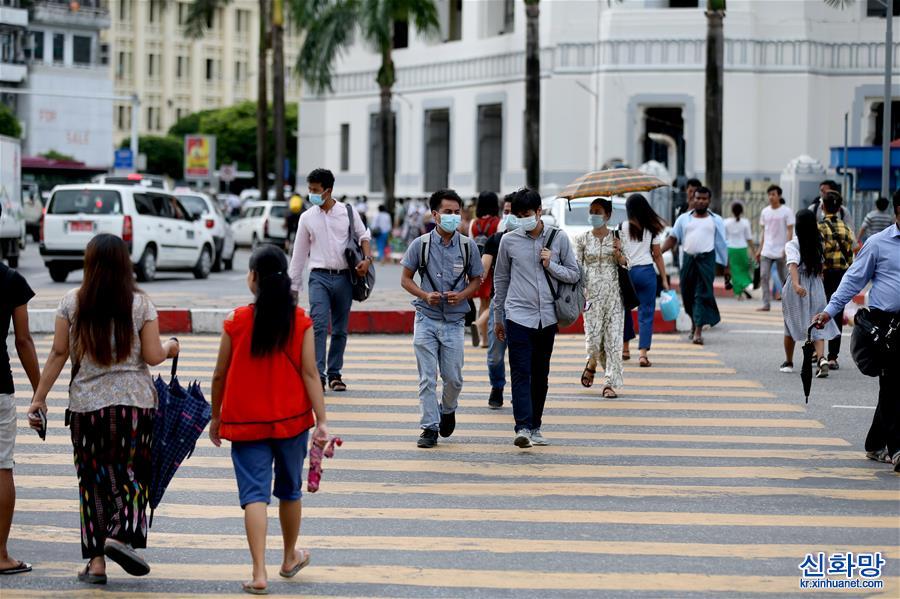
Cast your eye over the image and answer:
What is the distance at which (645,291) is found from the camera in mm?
15617

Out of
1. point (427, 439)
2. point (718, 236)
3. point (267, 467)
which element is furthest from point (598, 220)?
point (267, 467)

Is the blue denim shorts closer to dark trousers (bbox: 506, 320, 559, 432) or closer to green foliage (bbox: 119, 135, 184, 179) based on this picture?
dark trousers (bbox: 506, 320, 559, 432)

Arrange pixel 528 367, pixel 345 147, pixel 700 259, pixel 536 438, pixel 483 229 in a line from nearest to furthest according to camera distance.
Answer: pixel 528 367 → pixel 536 438 → pixel 483 229 → pixel 700 259 → pixel 345 147

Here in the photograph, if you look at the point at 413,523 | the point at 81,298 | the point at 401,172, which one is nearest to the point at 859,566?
the point at 413,523

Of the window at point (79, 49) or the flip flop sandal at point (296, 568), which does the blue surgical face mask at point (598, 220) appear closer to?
the flip flop sandal at point (296, 568)

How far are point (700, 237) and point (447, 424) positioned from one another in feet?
23.0

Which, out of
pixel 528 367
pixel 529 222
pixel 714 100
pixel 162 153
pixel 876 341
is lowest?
pixel 528 367

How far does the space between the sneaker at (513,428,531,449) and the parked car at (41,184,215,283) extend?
17.8 meters

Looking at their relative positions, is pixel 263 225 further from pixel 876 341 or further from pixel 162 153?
pixel 162 153

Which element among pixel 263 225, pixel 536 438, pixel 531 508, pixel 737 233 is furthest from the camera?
pixel 263 225

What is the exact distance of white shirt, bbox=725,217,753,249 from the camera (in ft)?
79.6

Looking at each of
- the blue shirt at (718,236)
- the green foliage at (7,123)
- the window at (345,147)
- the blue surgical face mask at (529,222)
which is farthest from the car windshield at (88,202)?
the green foliage at (7,123)

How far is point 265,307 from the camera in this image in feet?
23.4

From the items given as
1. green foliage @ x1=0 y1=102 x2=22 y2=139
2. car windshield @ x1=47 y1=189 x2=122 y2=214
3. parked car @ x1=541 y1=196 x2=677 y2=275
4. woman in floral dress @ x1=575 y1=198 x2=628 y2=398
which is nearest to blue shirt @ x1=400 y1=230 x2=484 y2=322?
woman in floral dress @ x1=575 y1=198 x2=628 y2=398
